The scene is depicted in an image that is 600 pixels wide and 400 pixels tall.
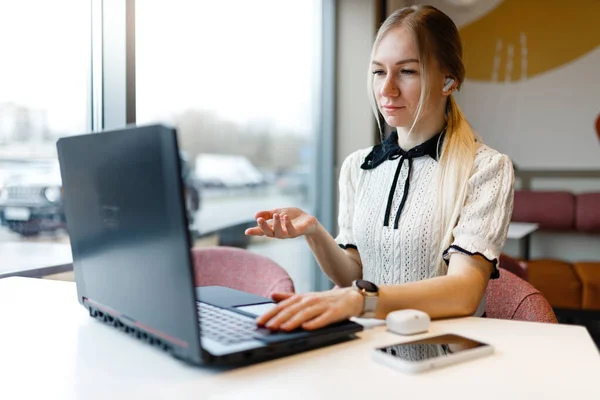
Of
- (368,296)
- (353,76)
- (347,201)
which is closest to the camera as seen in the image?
(368,296)

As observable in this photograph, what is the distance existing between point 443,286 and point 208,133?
5.30 feet

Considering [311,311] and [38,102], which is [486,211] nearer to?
[311,311]

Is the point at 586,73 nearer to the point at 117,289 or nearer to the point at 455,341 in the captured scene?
the point at 455,341

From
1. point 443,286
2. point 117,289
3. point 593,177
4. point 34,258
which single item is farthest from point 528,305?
point 593,177

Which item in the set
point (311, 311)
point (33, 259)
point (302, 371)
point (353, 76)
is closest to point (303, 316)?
point (311, 311)

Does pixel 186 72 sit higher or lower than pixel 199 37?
lower

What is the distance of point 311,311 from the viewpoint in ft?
2.99

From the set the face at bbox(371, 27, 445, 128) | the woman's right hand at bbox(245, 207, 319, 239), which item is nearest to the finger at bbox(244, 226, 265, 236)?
the woman's right hand at bbox(245, 207, 319, 239)

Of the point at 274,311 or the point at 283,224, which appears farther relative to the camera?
the point at 283,224

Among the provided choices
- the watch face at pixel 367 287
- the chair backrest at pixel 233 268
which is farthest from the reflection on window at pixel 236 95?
the watch face at pixel 367 287

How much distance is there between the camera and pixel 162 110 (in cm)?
210

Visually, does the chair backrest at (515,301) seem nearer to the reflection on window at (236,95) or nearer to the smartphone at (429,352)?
the smartphone at (429,352)

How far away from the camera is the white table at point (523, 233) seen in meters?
3.04

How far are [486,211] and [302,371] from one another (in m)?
0.71
